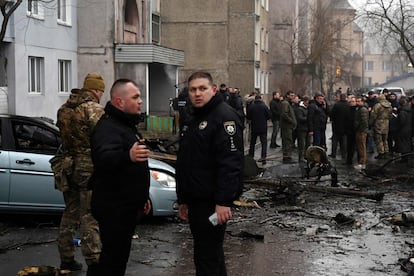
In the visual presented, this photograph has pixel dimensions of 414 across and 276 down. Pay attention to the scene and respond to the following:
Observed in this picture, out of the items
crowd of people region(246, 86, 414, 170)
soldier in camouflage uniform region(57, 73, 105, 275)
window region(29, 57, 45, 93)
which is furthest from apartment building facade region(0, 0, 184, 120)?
soldier in camouflage uniform region(57, 73, 105, 275)

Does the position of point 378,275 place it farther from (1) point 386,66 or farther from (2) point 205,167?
(1) point 386,66

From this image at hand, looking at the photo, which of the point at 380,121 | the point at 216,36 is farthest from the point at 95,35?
the point at 216,36

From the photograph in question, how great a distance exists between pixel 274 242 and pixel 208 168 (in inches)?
146

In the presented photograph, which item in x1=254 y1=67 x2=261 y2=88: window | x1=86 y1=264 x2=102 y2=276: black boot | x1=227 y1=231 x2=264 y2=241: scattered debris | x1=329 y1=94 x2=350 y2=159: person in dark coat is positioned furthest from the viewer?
x1=254 y1=67 x2=261 y2=88: window

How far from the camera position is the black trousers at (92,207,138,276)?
4836mm

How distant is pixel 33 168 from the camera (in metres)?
8.34

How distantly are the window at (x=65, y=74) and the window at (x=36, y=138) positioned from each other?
54.5ft

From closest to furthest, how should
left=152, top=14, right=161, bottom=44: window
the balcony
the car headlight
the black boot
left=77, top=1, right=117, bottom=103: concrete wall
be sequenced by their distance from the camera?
the black boot
the car headlight
left=77, top=1, right=117, bottom=103: concrete wall
the balcony
left=152, top=14, right=161, bottom=44: window

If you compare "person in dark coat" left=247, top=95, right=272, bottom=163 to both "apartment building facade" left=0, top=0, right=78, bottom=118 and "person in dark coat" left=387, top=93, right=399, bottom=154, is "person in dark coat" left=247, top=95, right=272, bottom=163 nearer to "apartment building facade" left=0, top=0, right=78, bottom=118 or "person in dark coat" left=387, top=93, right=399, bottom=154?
"person in dark coat" left=387, top=93, right=399, bottom=154

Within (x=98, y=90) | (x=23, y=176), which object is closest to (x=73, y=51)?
(x=23, y=176)

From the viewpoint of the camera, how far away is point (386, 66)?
14388 centimetres

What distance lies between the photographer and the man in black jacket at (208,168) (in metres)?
4.66

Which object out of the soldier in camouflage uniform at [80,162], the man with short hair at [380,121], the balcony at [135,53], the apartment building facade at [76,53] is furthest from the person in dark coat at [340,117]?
the soldier in camouflage uniform at [80,162]

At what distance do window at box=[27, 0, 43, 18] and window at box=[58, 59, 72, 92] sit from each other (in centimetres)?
325
